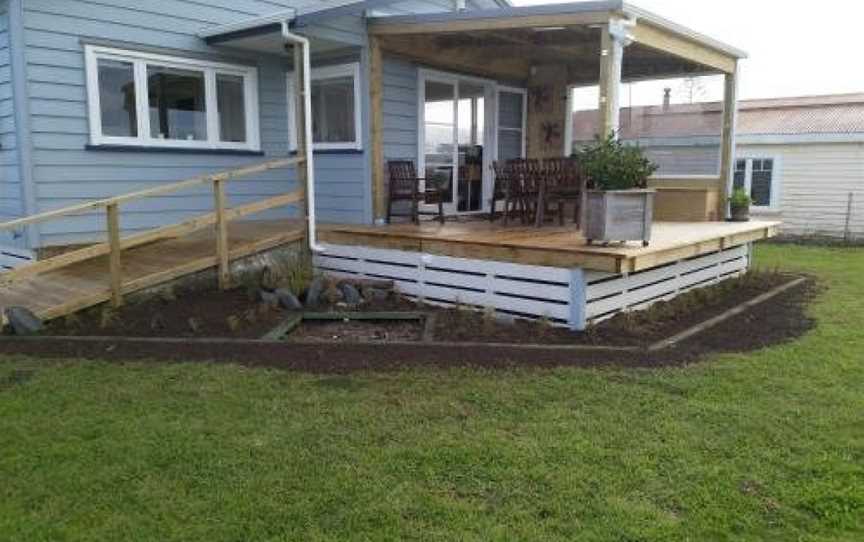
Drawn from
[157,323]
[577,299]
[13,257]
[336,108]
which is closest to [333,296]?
[157,323]

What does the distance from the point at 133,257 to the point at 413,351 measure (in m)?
3.58

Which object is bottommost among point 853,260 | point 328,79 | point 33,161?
point 853,260

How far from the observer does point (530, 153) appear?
10.9 meters

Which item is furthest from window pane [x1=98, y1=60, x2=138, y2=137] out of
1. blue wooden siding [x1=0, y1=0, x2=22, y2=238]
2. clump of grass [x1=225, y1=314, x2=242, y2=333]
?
clump of grass [x1=225, y1=314, x2=242, y2=333]

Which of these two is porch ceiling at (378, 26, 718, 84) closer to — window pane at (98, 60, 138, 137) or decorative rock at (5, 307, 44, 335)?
window pane at (98, 60, 138, 137)

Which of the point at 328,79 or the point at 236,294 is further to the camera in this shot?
the point at 328,79

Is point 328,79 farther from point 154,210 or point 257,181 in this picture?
point 154,210

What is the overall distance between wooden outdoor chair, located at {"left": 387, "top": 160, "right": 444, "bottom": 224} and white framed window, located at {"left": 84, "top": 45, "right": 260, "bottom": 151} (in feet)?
5.94

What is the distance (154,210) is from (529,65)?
18.9 feet

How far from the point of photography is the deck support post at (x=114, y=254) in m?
6.00

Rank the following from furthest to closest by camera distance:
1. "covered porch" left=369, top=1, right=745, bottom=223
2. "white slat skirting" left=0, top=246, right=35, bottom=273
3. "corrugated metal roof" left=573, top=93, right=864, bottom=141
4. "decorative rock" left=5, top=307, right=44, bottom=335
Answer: "corrugated metal roof" left=573, top=93, right=864, bottom=141, "white slat skirting" left=0, top=246, right=35, bottom=273, "covered porch" left=369, top=1, right=745, bottom=223, "decorative rock" left=5, top=307, right=44, bottom=335

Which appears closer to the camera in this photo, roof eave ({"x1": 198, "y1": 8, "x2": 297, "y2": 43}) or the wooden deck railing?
the wooden deck railing

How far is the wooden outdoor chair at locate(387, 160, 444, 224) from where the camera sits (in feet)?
26.4

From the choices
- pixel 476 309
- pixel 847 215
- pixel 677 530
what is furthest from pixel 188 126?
pixel 847 215
